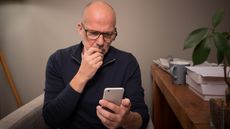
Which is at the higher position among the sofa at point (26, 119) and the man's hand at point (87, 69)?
the man's hand at point (87, 69)

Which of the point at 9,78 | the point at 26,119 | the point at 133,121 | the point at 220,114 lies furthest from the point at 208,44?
the point at 9,78

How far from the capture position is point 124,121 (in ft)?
3.18

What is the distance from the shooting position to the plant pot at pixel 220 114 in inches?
25.0

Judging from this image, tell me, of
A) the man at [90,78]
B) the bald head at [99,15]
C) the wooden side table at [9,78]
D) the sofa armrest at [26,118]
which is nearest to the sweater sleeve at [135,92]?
the man at [90,78]

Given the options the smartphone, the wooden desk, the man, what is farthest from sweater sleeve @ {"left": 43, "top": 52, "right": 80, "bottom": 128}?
the wooden desk

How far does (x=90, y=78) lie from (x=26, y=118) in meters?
0.36

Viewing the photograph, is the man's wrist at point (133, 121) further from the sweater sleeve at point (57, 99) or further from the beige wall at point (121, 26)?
the beige wall at point (121, 26)

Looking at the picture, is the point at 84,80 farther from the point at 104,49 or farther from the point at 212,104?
the point at 212,104

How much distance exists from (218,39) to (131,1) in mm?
1342

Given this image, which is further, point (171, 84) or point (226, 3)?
point (226, 3)

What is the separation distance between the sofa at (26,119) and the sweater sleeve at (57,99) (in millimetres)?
90

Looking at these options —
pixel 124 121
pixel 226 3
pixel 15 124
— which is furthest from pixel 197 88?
pixel 226 3

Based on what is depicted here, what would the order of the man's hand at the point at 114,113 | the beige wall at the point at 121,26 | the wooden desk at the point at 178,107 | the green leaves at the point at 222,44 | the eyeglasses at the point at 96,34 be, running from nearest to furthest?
the green leaves at the point at 222,44
the wooden desk at the point at 178,107
the man's hand at the point at 114,113
the eyeglasses at the point at 96,34
the beige wall at the point at 121,26

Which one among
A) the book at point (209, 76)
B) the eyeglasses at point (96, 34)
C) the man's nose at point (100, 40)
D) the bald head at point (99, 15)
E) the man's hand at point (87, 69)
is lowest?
the book at point (209, 76)
